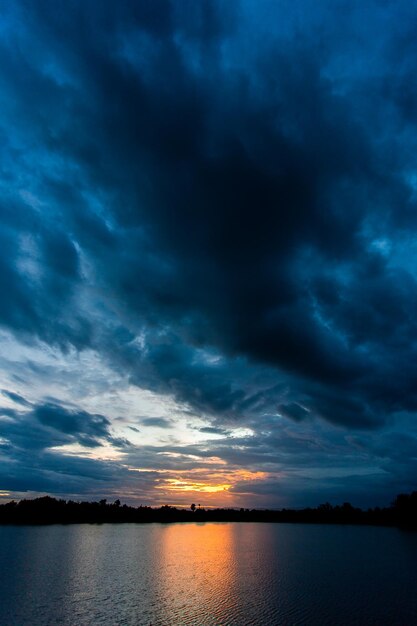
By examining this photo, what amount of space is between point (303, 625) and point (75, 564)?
187ft

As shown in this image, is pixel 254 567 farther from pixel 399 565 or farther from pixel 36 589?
pixel 36 589

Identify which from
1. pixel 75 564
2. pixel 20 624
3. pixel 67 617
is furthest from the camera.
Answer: pixel 75 564

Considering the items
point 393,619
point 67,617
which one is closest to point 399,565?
point 393,619

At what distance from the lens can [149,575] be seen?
Answer: 68375 millimetres

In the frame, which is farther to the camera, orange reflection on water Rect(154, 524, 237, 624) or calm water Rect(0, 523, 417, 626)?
orange reflection on water Rect(154, 524, 237, 624)

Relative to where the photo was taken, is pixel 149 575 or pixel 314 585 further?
pixel 149 575

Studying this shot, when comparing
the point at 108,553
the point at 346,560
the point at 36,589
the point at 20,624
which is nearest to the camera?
the point at 20,624

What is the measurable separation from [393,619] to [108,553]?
3100 inches

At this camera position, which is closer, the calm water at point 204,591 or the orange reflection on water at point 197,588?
the calm water at point 204,591

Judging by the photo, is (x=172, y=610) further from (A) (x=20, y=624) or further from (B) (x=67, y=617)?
(A) (x=20, y=624)

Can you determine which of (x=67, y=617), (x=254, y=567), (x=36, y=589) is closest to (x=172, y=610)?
(x=67, y=617)

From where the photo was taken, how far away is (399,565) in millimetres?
83375

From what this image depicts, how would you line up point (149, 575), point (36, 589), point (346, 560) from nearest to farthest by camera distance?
point (36, 589), point (149, 575), point (346, 560)

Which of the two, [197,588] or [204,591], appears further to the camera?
[197,588]
